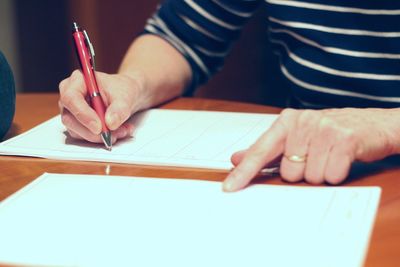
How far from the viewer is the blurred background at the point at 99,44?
1933 mm

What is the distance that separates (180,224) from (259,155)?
15cm

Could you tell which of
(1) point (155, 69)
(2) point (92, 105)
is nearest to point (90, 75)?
(2) point (92, 105)

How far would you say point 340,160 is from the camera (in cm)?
77

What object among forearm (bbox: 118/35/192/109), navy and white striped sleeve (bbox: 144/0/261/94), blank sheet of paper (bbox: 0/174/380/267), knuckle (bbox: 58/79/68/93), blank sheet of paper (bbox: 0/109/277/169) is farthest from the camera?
navy and white striped sleeve (bbox: 144/0/261/94)

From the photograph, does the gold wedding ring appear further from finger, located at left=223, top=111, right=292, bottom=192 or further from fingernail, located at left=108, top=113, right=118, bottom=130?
fingernail, located at left=108, top=113, right=118, bottom=130

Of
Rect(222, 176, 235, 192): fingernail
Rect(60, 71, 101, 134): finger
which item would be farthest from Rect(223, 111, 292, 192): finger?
Rect(60, 71, 101, 134): finger

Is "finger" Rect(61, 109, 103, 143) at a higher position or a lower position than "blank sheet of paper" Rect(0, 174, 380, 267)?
lower

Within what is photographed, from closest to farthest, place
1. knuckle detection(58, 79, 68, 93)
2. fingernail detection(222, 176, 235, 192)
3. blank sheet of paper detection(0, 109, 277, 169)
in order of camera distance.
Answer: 1. fingernail detection(222, 176, 235, 192)
2. blank sheet of paper detection(0, 109, 277, 169)
3. knuckle detection(58, 79, 68, 93)

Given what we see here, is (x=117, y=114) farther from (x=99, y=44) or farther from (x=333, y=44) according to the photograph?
(x=99, y=44)

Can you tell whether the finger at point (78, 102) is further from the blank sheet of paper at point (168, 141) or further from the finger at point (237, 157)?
the finger at point (237, 157)

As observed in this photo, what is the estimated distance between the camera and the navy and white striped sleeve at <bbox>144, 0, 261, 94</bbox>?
50.1 inches

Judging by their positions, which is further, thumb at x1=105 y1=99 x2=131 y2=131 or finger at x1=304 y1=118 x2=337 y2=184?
thumb at x1=105 y1=99 x2=131 y2=131

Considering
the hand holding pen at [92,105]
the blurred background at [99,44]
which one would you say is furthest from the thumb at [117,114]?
the blurred background at [99,44]

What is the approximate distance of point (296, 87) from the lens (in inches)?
46.3
